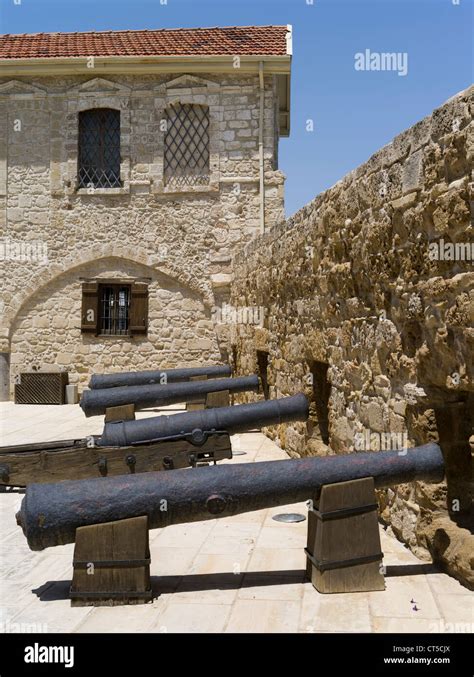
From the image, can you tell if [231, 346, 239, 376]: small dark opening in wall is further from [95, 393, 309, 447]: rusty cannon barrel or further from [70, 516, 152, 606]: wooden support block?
[70, 516, 152, 606]: wooden support block

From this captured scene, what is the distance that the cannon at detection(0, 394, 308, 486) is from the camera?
5.00 meters

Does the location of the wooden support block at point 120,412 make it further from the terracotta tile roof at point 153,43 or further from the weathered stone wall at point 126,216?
the terracotta tile roof at point 153,43

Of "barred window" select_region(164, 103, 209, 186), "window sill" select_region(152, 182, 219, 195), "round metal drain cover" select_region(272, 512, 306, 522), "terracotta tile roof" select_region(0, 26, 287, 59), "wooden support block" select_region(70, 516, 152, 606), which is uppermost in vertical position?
"terracotta tile roof" select_region(0, 26, 287, 59)

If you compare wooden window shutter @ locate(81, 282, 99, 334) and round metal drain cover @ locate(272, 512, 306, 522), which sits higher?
wooden window shutter @ locate(81, 282, 99, 334)

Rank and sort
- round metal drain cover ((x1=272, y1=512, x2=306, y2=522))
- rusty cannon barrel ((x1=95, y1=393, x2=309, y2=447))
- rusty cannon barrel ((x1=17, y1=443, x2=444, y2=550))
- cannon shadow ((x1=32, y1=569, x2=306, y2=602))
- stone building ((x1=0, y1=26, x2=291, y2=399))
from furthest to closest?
stone building ((x1=0, y1=26, x2=291, y2=399)) → rusty cannon barrel ((x1=95, y1=393, x2=309, y2=447)) → round metal drain cover ((x1=272, y1=512, x2=306, y2=522)) → cannon shadow ((x1=32, y1=569, x2=306, y2=602)) → rusty cannon barrel ((x1=17, y1=443, x2=444, y2=550))

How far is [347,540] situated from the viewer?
11.8 ft

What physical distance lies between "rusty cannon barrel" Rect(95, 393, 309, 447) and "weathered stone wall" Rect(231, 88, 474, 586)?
0.43 metres

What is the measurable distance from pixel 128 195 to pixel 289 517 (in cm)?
927

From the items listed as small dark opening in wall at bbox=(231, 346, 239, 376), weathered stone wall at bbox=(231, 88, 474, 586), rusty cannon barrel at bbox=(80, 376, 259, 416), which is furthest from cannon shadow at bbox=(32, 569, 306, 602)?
small dark opening in wall at bbox=(231, 346, 239, 376)

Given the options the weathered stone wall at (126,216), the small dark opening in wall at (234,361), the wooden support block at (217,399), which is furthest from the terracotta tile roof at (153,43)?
the wooden support block at (217,399)

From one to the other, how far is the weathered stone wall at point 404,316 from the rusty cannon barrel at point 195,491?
452mm

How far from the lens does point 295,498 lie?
356 centimetres

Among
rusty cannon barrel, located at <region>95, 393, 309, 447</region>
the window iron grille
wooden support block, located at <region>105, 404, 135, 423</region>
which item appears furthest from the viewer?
the window iron grille
